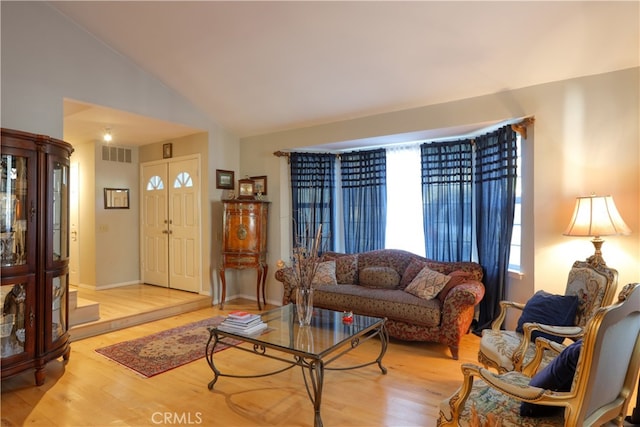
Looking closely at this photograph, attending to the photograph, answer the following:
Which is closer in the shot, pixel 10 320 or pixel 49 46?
pixel 10 320

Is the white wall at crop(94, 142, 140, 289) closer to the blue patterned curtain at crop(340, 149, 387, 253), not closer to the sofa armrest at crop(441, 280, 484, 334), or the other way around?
the blue patterned curtain at crop(340, 149, 387, 253)

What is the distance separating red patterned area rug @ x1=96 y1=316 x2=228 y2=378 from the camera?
307 centimetres

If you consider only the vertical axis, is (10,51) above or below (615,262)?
above

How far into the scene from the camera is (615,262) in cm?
296

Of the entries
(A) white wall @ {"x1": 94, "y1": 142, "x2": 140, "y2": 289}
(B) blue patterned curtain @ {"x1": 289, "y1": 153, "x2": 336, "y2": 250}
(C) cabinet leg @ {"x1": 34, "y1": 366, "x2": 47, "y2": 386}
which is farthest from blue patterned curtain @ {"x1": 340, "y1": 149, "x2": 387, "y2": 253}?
(A) white wall @ {"x1": 94, "y1": 142, "x2": 140, "y2": 289}

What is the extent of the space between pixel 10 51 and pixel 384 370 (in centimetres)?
426

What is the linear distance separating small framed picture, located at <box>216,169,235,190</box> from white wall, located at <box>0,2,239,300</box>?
107cm

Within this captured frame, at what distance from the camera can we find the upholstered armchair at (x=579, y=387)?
1312mm

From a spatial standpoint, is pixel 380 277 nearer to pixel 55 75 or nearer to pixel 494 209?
pixel 494 209

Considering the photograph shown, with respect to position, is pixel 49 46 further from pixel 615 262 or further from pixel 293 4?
pixel 615 262

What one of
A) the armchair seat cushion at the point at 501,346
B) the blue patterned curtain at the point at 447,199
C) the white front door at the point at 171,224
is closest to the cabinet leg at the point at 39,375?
the white front door at the point at 171,224

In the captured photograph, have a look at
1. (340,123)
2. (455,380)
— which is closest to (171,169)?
(340,123)

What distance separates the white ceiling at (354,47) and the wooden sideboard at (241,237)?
4.52ft

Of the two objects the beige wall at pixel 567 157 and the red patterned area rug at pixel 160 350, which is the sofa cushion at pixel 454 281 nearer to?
the beige wall at pixel 567 157
